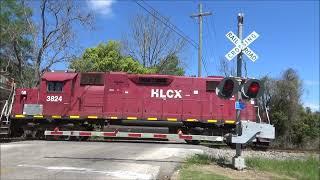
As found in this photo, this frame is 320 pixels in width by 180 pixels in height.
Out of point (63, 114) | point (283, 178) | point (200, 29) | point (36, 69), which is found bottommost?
point (283, 178)

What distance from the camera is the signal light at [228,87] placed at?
43.0 ft

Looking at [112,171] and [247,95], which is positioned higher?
[247,95]

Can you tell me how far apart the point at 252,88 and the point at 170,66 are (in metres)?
36.7

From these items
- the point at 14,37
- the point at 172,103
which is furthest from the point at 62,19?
the point at 172,103

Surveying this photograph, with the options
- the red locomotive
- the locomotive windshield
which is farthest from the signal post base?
the locomotive windshield

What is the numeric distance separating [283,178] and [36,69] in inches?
1035

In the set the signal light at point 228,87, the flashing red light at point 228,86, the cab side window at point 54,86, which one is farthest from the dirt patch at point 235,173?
the cab side window at point 54,86

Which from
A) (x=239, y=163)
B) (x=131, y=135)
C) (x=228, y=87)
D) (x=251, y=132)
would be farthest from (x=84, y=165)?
(x=131, y=135)

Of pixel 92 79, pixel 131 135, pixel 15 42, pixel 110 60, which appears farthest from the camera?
pixel 110 60

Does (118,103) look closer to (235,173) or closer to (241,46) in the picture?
(241,46)

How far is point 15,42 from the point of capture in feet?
112

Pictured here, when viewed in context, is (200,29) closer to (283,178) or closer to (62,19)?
(62,19)

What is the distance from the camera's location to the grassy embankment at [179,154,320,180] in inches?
457

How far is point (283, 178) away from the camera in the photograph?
1188cm
